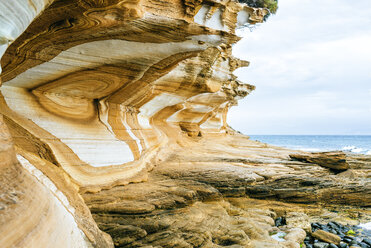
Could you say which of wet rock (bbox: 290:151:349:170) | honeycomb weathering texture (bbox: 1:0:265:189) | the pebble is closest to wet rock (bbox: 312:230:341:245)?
the pebble

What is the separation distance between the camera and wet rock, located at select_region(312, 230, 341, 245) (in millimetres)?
5446

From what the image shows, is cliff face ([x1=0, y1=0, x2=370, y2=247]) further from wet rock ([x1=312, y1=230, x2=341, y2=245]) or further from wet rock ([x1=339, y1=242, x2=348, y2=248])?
wet rock ([x1=339, y1=242, x2=348, y2=248])

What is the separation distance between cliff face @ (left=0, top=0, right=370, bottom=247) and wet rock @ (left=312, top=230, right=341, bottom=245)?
1036 mm

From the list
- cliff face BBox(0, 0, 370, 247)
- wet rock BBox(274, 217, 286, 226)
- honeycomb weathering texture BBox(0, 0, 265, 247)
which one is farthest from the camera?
wet rock BBox(274, 217, 286, 226)

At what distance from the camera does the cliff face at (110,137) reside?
2536 millimetres

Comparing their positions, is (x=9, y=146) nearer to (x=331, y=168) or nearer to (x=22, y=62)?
(x=22, y=62)

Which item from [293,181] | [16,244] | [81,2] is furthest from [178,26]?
[293,181]

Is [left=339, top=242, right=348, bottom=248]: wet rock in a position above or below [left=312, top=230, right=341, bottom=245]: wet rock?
below

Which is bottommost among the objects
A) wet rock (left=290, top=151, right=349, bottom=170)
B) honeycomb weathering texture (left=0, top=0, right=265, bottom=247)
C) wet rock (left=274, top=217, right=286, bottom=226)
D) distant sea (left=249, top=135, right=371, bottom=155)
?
distant sea (left=249, top=135, right=371, bottom=155)

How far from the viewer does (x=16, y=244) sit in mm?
1924

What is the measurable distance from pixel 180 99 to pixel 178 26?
4.29 meters

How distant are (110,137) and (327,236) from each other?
16.3 ft

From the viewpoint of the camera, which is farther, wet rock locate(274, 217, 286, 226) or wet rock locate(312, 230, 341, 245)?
wet rock locate(274, 217, 286, 226)

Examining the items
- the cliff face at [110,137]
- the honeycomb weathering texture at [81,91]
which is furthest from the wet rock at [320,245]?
the honeycomb weathering texture at [81,91]
